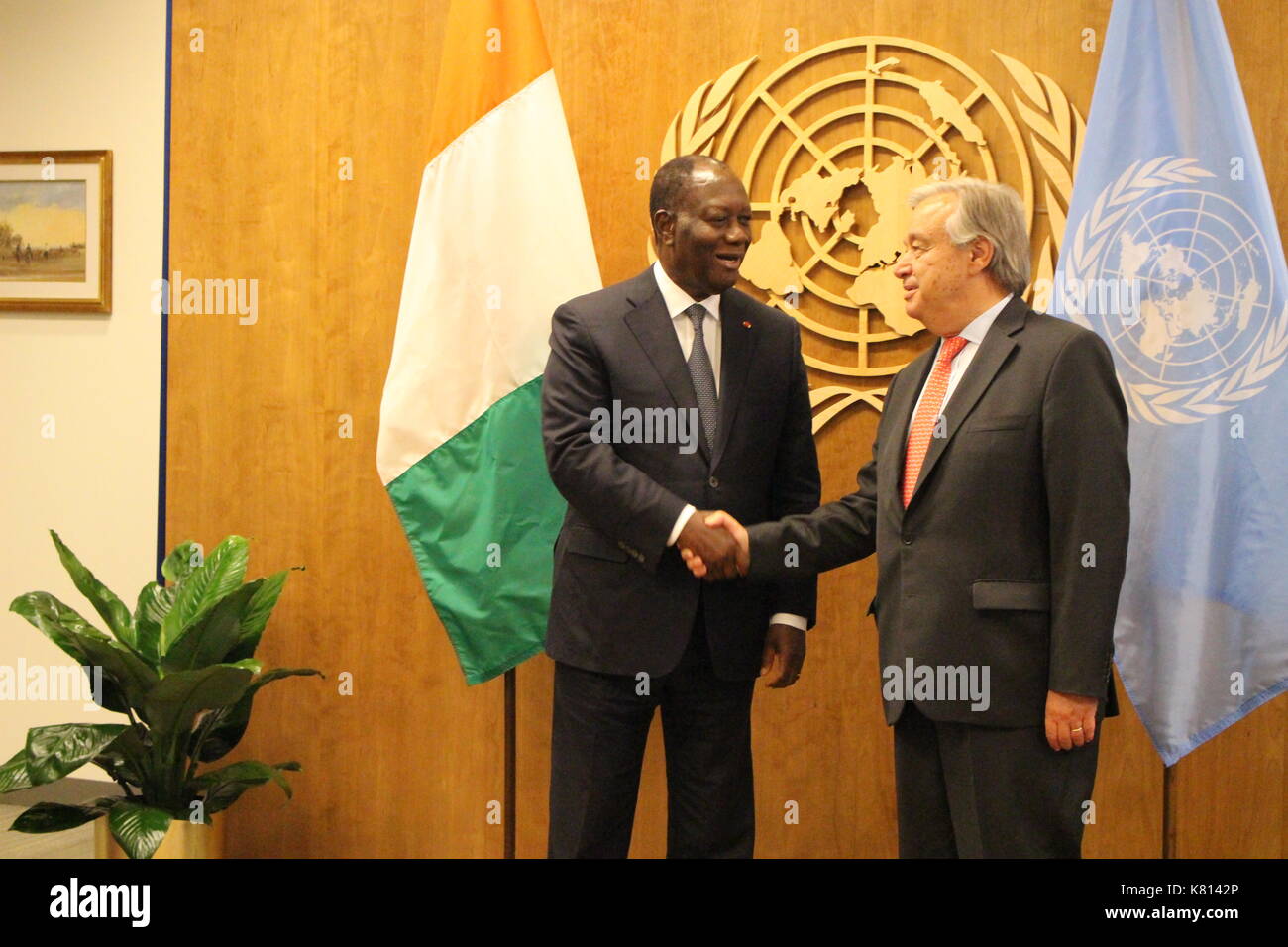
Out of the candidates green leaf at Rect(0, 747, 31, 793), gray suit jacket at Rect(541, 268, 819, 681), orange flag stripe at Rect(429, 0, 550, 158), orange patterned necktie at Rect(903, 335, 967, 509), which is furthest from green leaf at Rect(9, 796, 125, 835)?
orange patterned necktie at Rect(903, 335, 967, 509)

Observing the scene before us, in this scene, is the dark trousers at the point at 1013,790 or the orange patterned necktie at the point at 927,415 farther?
the orange patterned necktie at the point at 927,415

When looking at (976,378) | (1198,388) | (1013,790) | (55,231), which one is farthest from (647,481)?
(55,231)

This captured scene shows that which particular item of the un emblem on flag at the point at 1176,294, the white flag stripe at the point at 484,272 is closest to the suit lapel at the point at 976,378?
the un emblem on flag at the point at 1176,294

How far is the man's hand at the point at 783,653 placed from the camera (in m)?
2.45

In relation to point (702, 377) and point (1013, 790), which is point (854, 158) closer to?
point (702, 377)

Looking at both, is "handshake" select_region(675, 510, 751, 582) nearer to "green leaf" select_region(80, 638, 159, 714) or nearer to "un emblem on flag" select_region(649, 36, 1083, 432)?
"un emblem on flag" select_region(649, 36, 1083, 432)

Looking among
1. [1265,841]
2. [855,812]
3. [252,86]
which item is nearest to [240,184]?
[252,86]

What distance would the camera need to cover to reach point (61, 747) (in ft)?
8.44

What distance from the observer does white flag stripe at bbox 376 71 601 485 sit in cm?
286

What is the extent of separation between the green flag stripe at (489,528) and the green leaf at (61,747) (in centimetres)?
82

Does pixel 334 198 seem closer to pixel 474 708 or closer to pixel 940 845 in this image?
pixel 474 708

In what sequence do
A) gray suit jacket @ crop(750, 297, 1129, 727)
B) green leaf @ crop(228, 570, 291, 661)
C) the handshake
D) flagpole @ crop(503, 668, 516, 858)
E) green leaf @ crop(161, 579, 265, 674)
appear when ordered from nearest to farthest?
gray suit jacket @ crop(750, 297, 1129, 727), the handshake, green leaf @ crop(161, 579, 265, 674), green leaf @ crop(228, 570, 291, 661), flagpole @ crop(503, 668, 516, 858)

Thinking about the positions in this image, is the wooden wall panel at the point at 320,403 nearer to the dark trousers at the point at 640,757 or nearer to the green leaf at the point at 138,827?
the green leaf at the point at 138,827

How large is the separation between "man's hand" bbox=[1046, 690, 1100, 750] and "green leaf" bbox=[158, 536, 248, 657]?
1823 millimetres
